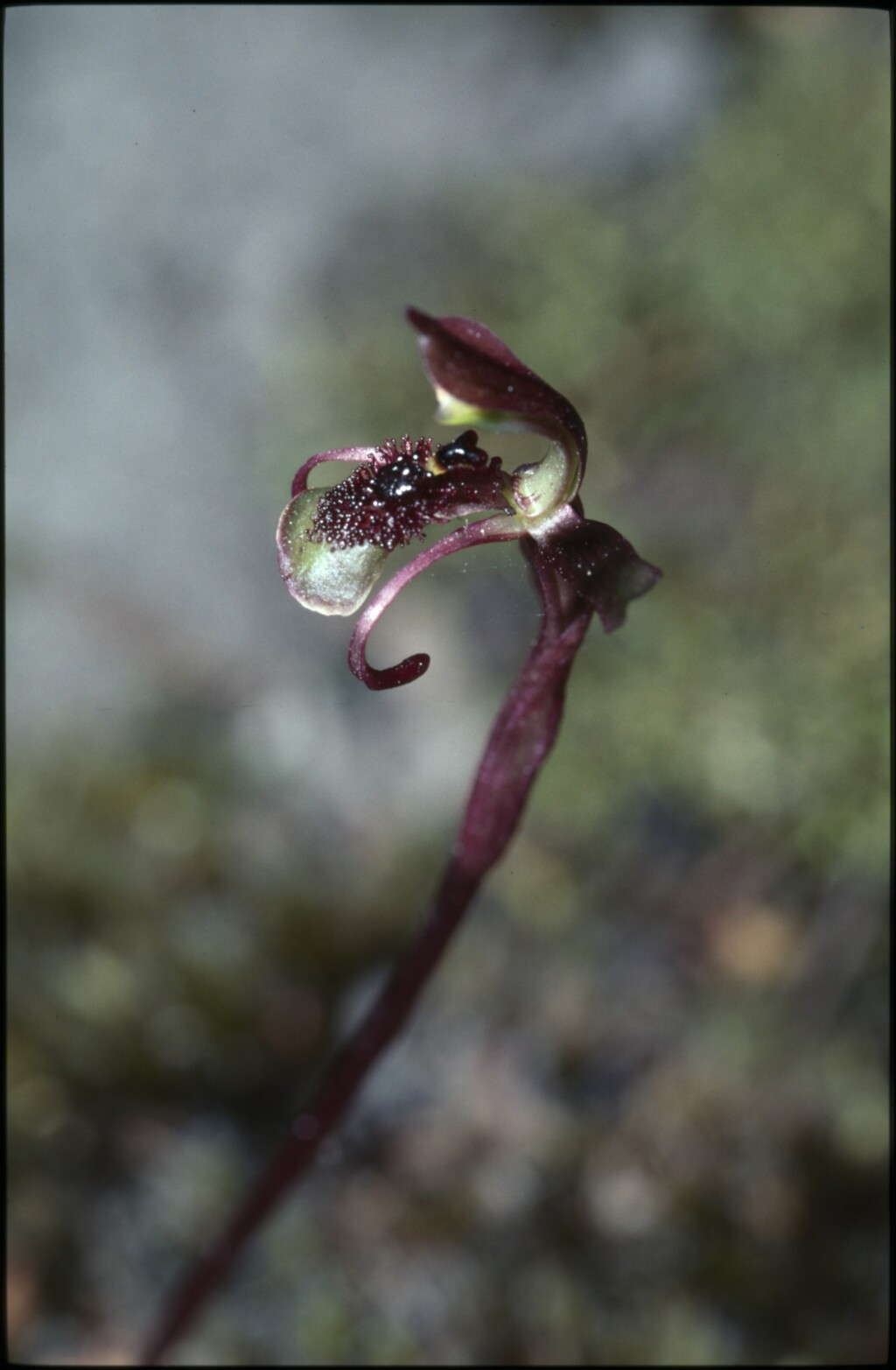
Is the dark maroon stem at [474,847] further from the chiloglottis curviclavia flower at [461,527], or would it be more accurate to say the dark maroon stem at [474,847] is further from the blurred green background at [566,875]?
the blurred green background at [566,875]

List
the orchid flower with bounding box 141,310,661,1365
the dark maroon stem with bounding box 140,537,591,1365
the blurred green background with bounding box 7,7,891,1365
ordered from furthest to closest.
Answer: the blurred green background with bounding box 7,7,891,1365
the dark maroon stem with bounding box 140,537,591,1365
the orchid flower with bounding box 141,310,661,1365

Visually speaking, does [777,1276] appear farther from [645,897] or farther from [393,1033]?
[393,1033]

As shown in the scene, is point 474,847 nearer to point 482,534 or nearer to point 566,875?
point 482,534

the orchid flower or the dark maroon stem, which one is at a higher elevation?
the orchid flower

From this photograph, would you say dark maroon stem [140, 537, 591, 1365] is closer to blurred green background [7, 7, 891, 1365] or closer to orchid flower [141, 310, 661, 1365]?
orchid flower [141, 310, 661, 1365]

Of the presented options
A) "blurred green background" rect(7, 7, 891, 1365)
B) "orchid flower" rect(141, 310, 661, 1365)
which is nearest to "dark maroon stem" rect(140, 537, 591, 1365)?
"orchid flower" rect(141, 310, 661, 1365)

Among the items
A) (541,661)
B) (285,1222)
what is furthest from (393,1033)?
(285,1222)

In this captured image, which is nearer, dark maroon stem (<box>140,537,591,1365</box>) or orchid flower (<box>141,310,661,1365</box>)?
orchid flower (<box>141,310,661,1365</box>)
